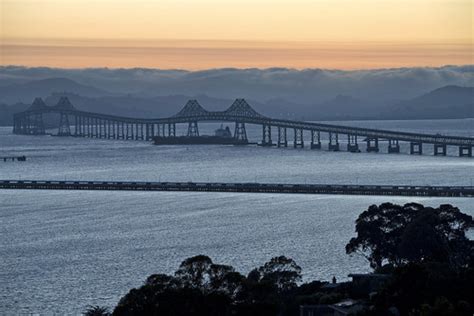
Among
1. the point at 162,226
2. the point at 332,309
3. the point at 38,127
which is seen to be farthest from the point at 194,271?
the point at 38,127

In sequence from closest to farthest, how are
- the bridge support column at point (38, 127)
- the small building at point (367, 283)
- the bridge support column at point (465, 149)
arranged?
the small building at point (367, 283)
the bridge support column at point (465, 149)
the bridge support column at point (38, 127)

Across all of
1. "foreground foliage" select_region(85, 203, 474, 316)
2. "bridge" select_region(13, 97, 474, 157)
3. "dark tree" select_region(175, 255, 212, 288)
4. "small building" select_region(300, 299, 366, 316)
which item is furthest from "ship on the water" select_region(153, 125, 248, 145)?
"small building" select_region(300, 299, 366, 316)

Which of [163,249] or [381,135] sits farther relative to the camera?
[381,135]

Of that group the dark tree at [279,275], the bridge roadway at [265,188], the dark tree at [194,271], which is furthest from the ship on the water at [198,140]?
the dark tree at [194,271]

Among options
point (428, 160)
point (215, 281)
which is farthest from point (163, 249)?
point (428, 160)

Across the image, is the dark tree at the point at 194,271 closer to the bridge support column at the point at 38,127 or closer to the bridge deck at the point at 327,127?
the bridge deck at the point at 327,127

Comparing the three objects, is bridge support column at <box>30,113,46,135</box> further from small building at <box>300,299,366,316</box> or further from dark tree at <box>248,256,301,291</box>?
small building at <box>300,299,366,316</box>

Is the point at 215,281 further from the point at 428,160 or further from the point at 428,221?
the point at 428,160
